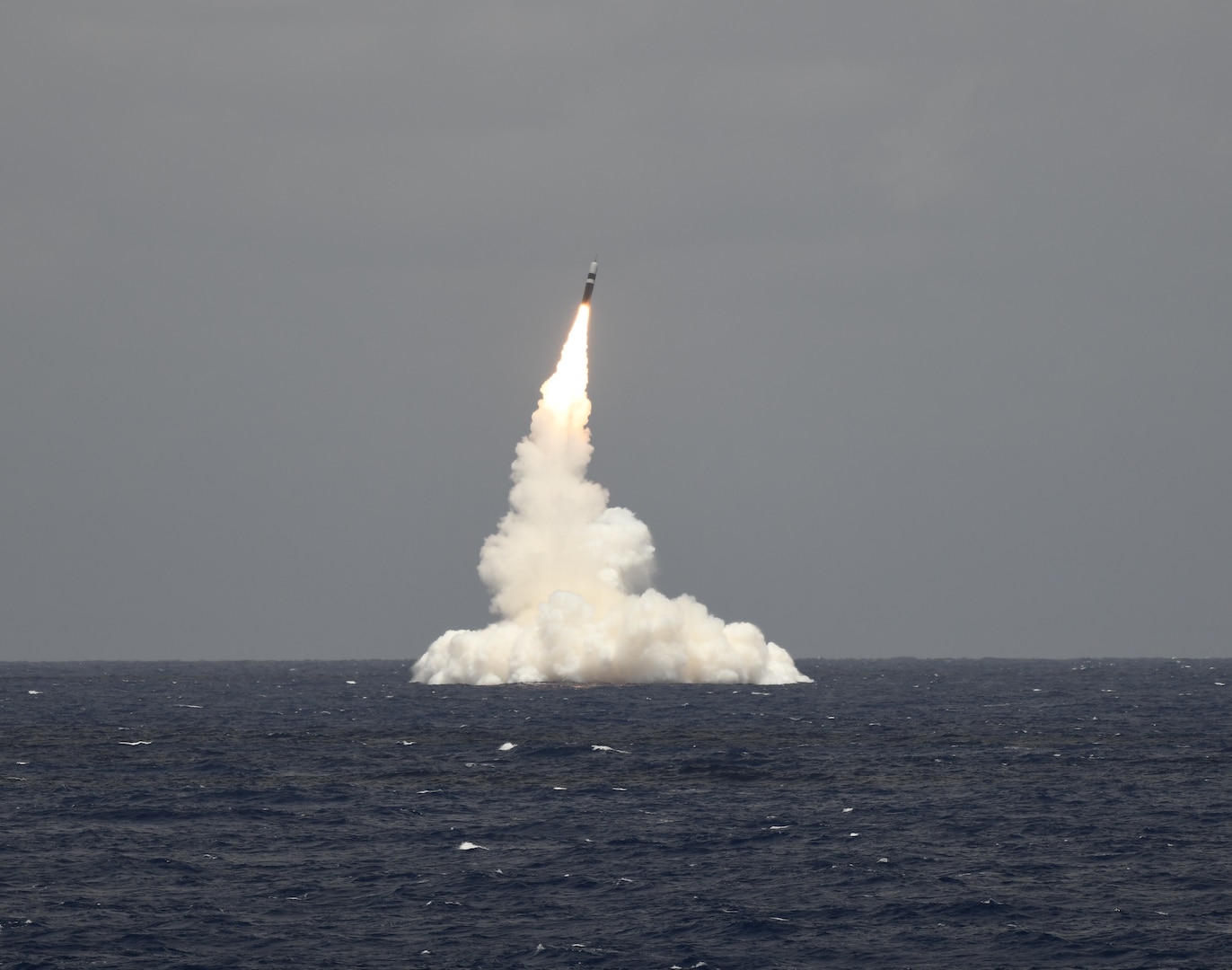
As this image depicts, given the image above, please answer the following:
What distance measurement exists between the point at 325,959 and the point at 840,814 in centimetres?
2780

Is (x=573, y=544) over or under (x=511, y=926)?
over

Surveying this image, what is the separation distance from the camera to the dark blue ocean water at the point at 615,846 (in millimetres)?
45031

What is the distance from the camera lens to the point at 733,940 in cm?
4538

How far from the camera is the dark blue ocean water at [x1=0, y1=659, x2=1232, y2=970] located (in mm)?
45031

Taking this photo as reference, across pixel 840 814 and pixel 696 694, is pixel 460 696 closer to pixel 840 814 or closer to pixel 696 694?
pixel 696 694

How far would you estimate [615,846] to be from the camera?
5838 centimetres

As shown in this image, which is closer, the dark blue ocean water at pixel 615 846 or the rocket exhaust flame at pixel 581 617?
the dark blue ocean water at pixel 615 846

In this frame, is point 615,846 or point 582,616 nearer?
point 615,846

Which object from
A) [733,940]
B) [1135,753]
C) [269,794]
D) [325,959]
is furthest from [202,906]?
[1135,753]

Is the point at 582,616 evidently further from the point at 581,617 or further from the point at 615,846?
the point at 615,846

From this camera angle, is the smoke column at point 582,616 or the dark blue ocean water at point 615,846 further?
the smoke column at point 582,616

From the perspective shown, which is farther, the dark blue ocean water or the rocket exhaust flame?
the rocket exhaust flame

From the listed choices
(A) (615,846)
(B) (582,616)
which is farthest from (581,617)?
(A) (615,846)

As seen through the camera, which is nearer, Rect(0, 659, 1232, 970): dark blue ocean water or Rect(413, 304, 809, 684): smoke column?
Rect(0, 659, 1232, 970): dark blue ocean water
